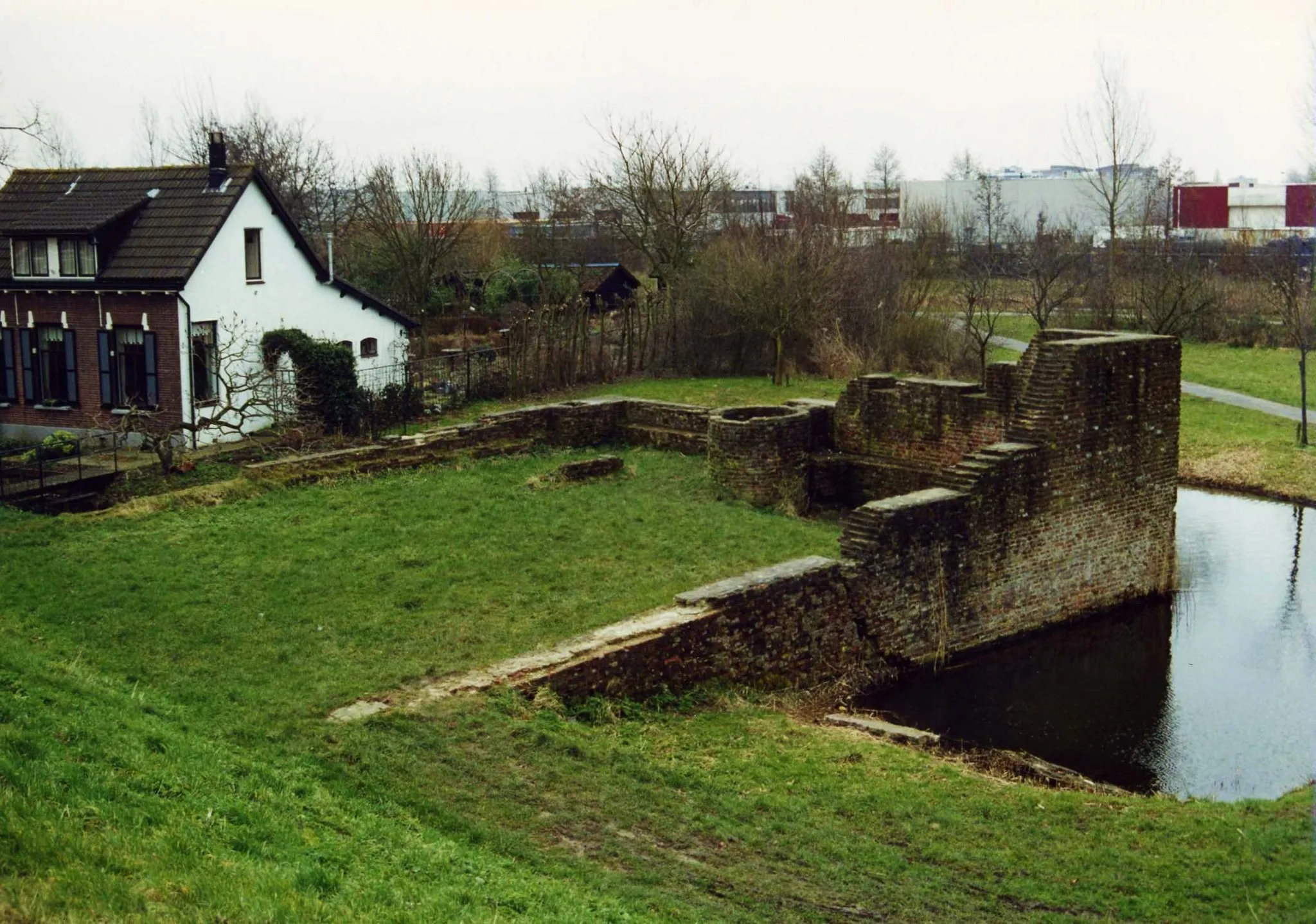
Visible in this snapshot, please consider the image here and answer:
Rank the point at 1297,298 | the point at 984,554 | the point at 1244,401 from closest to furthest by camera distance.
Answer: the point at 984,554, the point at 1297,298, the point at 1244,401

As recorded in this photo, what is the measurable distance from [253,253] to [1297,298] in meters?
23.9

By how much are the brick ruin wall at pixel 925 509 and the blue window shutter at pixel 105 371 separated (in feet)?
24.4

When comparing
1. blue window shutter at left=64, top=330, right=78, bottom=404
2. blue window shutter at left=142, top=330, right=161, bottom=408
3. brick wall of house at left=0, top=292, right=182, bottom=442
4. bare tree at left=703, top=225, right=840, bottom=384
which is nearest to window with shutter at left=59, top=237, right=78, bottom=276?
brick wall of house at left=0, top=292, right=182, bottom=442

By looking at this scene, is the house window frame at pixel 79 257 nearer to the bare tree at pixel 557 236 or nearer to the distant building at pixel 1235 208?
the bare tree at pixel 557 236

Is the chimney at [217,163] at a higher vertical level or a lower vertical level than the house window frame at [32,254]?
higher

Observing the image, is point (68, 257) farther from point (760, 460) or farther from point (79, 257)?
point (760, 460)

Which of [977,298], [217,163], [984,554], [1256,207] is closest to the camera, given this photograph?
[984,554]

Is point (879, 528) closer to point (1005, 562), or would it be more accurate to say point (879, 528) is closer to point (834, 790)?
point (1005, 562)

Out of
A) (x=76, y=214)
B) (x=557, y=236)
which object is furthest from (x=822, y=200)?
(x=76, y=214)

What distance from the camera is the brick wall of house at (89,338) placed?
75.2ft

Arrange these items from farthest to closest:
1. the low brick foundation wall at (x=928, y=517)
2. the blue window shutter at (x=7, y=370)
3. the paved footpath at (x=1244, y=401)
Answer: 1. the paved footpath at (x=1244, y=401)
2. the blue window shutter at (x=7, y=370)
3. the low brick foundation wall at (x=928, y=517)

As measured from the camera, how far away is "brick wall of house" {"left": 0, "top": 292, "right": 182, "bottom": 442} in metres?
22.9

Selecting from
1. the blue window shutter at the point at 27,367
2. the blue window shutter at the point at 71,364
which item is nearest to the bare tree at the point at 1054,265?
the blue window shutter at the point at 71,364

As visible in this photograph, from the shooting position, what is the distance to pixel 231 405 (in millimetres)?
21938
